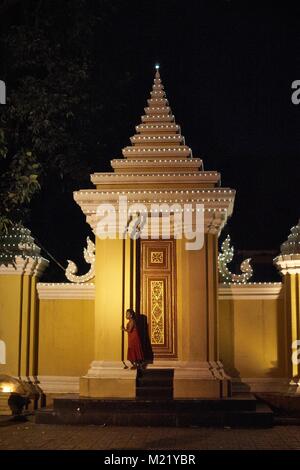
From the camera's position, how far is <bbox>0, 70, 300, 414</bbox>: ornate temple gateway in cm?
1165

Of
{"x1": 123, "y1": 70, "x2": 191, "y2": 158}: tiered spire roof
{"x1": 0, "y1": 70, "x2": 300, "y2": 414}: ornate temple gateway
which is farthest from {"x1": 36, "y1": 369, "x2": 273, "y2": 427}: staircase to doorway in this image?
{"x1": 123, "y1": 70, "x2": 191, "y2": 158}: tiered spire roof

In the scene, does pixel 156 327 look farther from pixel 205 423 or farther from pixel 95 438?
pixel 95 438

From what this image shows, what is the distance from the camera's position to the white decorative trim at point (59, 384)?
12625 mm

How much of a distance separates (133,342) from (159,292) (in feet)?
3.78

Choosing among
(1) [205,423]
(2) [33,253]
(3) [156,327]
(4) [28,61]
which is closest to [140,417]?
(1) [205,423]

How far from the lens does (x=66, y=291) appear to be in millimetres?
12828

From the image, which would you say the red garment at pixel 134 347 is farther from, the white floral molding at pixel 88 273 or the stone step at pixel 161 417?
the white floral molding at pixel 88 273

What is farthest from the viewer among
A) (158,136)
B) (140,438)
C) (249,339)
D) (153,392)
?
(158,136)

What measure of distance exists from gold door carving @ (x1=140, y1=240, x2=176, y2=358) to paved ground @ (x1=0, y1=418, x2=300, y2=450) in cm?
211

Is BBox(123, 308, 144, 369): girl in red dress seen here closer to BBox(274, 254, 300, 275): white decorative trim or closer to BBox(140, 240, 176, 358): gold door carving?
BBox(140, 240, 176, 358): gold door carving

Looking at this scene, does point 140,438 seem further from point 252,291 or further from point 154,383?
point 252,291

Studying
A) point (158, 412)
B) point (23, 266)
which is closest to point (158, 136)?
point (23, 266)

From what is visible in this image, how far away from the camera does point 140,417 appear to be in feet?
35.2

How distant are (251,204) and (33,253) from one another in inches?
454
